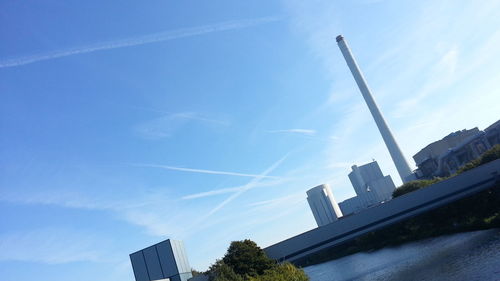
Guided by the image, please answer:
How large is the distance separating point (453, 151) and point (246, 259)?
249ft

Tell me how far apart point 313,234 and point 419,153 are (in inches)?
3356

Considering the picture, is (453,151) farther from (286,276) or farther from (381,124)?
(286,276)

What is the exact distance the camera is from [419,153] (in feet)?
433

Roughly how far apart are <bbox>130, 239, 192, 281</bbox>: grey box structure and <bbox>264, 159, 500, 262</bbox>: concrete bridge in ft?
62.6

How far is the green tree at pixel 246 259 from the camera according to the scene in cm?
4881

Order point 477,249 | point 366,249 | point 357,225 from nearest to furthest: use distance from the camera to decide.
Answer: point 477,249, point 357,225, point 366,249

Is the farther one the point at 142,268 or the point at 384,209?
the point at 384,209

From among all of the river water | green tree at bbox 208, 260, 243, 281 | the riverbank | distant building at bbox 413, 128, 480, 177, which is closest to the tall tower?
distant building at bbox 413, 128, 480, 177

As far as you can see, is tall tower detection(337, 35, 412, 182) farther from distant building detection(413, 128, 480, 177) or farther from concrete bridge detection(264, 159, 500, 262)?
concrete bridge detection(264, 159, 500, 262)

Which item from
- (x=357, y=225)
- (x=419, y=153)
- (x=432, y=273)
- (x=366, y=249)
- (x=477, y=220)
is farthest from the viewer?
(x=419, y=153)

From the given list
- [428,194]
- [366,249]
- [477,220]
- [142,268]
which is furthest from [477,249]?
[366,249]

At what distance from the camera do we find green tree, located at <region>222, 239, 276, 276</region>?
48.8 metres

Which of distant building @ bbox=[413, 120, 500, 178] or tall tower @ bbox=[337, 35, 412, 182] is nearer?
distant building @ bbox=[413, 120, 500, 178]

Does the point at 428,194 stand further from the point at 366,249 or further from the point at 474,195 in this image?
the point at 366,249
